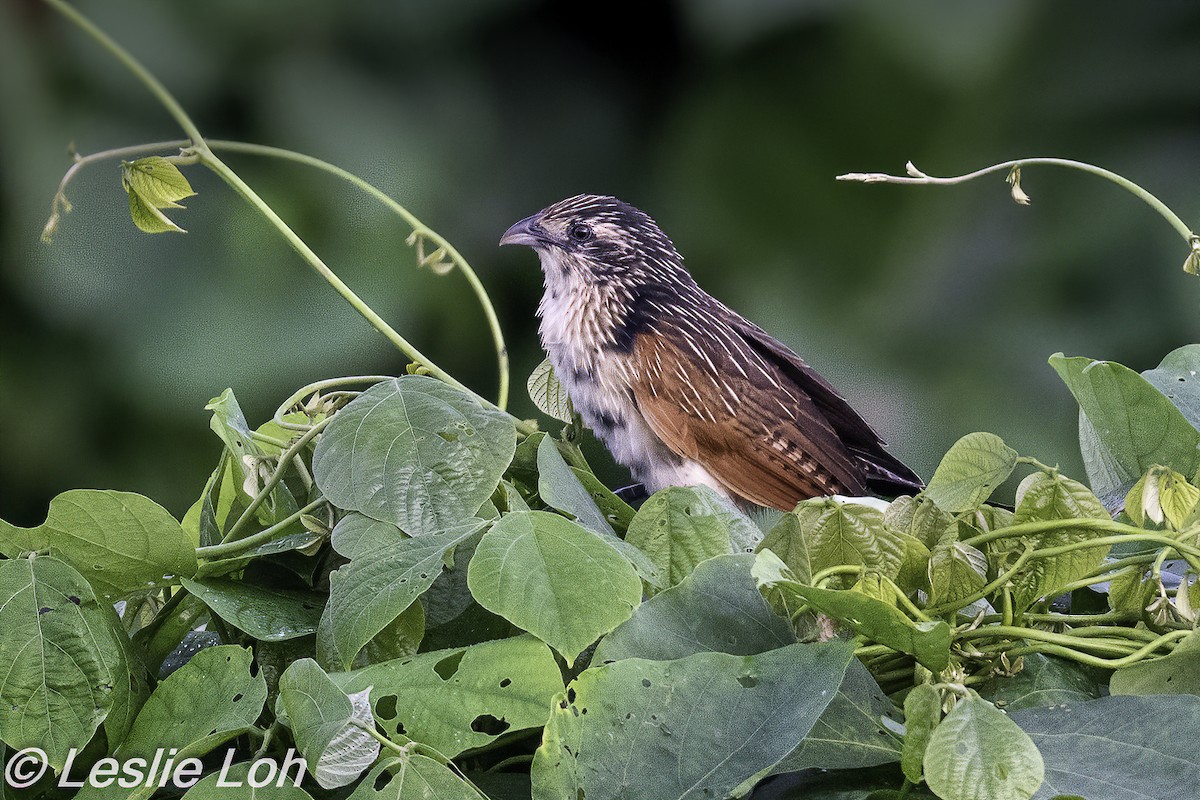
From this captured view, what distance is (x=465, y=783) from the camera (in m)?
0.28

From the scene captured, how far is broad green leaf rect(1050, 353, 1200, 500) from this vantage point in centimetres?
42

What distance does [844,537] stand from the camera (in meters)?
0.35

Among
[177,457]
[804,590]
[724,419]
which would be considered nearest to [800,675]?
[804,590]

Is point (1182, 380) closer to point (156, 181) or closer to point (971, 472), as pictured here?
point (971, 472)

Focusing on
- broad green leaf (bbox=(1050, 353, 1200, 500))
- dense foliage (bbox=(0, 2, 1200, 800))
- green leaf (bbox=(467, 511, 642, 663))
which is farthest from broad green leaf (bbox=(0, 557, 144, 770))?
broad green leaf (bbox=(1050, 353, 1200, 500))

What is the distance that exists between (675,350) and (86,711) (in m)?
0.45

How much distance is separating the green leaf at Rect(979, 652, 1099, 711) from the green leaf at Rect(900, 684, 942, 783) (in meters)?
0.05

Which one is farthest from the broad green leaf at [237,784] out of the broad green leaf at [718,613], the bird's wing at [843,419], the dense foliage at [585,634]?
the bird's wing at [843,419]

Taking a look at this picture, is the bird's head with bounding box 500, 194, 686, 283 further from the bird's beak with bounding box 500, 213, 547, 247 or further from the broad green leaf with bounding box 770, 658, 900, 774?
the broad green leaf with bounding box 770, 658, 900, 774

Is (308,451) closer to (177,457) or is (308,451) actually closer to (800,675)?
(800,675)

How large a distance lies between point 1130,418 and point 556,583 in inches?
9.8

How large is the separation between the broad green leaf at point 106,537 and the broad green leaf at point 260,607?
1cm

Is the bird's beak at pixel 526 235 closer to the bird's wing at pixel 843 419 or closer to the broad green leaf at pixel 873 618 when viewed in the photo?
the bird's wing at pixel 843 419

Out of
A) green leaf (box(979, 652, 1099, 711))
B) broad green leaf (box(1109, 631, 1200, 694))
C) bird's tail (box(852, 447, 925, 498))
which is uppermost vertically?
broad green leaf (box(1109, 631, 1200, 694))
